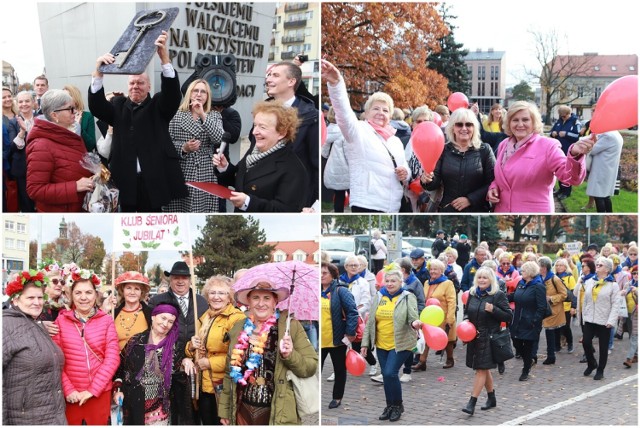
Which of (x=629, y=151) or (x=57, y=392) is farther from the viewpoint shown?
(x=629, y=151)

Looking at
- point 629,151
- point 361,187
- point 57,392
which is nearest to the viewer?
point 57,392

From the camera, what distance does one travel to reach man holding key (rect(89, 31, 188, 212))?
16.8ft

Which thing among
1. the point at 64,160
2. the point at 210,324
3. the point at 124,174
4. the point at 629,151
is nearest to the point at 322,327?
the point at 210,324

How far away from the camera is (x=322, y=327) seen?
5625 mm

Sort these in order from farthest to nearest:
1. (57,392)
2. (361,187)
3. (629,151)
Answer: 1. (629,151)
2. (361,187)
3. (57,392)

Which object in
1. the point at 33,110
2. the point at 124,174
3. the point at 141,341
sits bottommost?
the point at 141,341

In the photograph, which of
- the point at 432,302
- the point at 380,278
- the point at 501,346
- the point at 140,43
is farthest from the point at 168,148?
the point at 501,346

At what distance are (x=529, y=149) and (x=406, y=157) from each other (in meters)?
0.87

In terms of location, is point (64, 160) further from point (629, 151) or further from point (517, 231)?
point (629, 151)

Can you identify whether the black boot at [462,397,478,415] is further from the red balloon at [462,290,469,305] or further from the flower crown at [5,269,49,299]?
the flower crown at [5,269,49,299]

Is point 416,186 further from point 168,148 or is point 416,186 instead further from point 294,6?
point 294,6

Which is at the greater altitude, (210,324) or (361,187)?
(361,187)

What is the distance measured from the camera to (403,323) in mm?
5652

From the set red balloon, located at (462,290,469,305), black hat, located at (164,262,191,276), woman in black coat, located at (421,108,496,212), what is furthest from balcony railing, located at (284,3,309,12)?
red balloon, located at (462,290,469,305)
